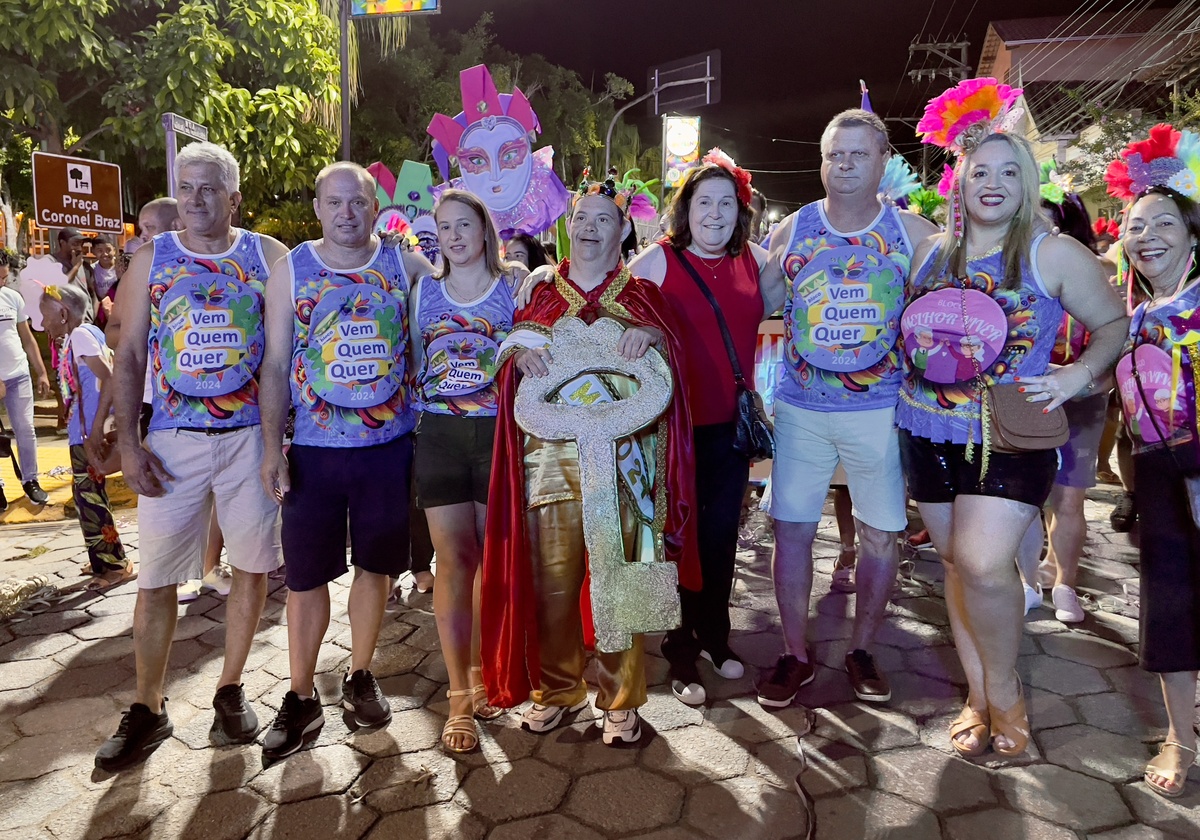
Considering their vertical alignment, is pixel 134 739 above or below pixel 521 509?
below

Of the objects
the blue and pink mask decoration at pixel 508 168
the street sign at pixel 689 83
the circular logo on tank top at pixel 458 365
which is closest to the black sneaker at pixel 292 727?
the circular logo on tank top at pixel 458 365

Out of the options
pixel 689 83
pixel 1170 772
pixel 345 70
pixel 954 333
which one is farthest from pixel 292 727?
pixel 689 83

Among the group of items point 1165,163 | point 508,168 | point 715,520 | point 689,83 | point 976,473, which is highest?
point 689,83

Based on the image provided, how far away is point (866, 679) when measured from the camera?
10.3 ft

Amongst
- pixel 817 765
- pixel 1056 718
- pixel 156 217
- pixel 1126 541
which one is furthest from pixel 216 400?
pixel 1126 541

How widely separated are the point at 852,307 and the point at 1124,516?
145 inches

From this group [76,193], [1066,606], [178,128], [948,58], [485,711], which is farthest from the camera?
[948,58]

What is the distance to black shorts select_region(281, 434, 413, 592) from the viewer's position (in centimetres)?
283

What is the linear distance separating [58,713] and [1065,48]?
42.4 metres

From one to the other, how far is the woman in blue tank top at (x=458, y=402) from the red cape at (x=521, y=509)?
13 cm

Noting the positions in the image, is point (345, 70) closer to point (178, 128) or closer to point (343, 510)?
point (178, 128)

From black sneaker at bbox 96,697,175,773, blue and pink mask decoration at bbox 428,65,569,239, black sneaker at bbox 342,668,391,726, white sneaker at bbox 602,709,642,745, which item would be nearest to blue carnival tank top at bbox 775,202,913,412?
white sneaker at bbox 602,709,642,745

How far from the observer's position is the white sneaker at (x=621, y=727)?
2828 millimetres

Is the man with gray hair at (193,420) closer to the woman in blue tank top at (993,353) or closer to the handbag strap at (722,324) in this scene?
the handbag strap at (722,324)
